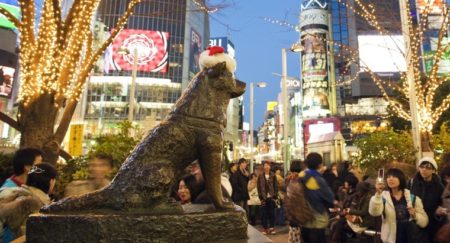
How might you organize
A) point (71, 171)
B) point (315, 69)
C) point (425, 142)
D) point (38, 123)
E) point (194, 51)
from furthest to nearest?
point (194, 51) → point (315, 69) → point (425, 142) → point (71, 171) → point (38, 123)

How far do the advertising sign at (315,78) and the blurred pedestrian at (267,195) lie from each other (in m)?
40.5

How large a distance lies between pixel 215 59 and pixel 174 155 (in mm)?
716

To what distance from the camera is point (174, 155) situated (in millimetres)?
2107

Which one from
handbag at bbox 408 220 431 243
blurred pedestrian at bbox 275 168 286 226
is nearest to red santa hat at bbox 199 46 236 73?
handbag at bbox 408 220 431 243

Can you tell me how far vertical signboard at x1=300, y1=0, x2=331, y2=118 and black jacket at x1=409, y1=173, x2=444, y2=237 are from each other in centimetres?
4489

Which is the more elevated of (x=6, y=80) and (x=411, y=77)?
(x=6, y=80)

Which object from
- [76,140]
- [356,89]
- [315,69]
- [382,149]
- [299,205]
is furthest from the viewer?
[315,69]

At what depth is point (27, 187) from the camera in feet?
10.0

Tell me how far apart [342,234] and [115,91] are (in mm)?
49346

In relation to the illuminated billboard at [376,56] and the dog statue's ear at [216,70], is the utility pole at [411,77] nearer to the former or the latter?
the dog statue's ear at [216,70]

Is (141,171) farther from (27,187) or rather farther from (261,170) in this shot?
(261,170)

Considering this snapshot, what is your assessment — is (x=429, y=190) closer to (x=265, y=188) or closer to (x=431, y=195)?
(x=431, y=195)

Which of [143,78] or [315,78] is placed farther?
[143,78]

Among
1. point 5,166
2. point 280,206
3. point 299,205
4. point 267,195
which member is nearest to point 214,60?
point 299,205
